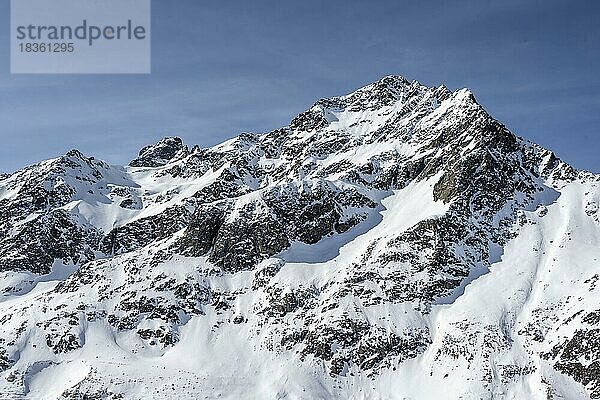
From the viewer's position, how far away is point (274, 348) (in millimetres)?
73750

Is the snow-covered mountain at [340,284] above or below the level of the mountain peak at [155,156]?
below

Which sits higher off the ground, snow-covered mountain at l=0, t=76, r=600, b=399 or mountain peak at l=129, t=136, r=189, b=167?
mountain peak at l=129, t=136, r=189, b=167

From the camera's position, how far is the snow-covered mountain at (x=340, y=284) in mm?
67062

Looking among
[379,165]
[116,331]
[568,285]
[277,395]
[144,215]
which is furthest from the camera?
[144,215]

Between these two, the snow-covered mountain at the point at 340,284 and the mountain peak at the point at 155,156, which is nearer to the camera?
the snow-covered mountain at the point at 340,284

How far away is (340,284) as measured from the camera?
266 feet

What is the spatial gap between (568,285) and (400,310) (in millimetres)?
23811

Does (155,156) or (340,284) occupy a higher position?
(155,156)

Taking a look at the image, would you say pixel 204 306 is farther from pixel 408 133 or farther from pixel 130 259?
pixel 408 133

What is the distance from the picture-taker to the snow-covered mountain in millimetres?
67062

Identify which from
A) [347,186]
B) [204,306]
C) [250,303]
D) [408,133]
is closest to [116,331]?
[204,306]

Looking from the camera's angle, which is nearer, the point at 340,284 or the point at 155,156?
the point at 340,284

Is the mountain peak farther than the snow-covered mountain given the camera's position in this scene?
Yes

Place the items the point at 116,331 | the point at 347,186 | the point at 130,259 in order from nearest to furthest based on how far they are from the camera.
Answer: the point at 116,331 < the point at 130,259 < the point at 347,186
